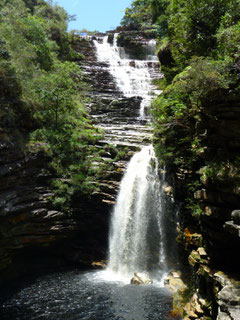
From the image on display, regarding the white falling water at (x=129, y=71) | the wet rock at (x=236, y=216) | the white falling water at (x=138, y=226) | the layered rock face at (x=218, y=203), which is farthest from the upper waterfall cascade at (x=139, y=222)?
the white falling water at (x=129, y=71)

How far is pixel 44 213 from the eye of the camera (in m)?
11.4

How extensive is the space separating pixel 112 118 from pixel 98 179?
728 cm

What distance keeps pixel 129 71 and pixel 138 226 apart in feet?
60.3

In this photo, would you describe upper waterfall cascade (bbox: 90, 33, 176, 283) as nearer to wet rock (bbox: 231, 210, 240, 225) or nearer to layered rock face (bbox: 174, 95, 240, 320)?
layered rock face (bbox: 174, 95, 240, 320)

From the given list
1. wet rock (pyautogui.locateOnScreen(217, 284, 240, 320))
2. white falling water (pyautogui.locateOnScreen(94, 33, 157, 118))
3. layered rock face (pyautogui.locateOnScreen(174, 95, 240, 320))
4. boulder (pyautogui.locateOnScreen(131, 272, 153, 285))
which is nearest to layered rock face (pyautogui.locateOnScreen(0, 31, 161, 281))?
boulder (pyautogui.locateOnScreen(131, 272, 153, 285))

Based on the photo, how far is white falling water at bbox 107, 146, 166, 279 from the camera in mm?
11602

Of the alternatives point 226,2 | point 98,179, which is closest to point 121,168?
point 98,179

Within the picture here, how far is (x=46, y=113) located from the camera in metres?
14.4

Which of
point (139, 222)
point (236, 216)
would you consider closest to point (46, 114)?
point (139, 222)

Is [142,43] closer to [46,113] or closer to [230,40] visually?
[46,113]

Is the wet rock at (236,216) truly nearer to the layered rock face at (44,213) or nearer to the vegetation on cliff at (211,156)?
the vegetation on cliff at (211,156)

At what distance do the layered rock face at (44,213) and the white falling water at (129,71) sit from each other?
7020 mm

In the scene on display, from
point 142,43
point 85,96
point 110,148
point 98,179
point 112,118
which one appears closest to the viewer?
point 98,179

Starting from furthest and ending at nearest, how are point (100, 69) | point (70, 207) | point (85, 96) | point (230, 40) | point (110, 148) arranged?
point (100, 69) < point (85, 96) < point (110, 148) < point (70, 207) < point (230, 40)
